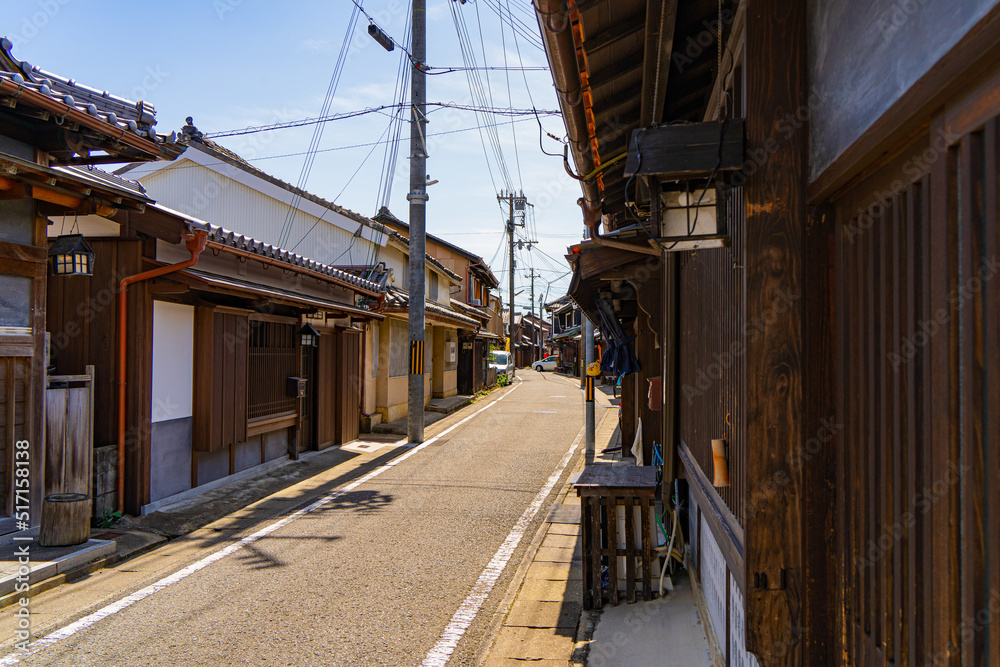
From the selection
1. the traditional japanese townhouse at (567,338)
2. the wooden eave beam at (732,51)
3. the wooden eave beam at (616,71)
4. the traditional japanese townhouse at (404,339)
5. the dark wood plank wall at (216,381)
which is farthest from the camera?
the traditional japanese townhouse at (567,338)

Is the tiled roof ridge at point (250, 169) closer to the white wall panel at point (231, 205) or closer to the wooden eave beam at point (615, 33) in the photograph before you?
the white wall panel at point (231, 205)

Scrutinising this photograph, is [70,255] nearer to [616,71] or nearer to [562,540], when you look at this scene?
[616,71]

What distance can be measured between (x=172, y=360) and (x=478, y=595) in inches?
266

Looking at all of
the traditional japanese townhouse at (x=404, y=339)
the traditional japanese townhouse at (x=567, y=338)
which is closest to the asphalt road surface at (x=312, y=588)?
the traditional japanese townhouse at (x=404, y=339)

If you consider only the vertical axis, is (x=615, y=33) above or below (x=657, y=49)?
above

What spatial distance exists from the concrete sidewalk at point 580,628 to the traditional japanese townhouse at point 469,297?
25.3m

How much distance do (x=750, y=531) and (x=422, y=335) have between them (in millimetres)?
15935

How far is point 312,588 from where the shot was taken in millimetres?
6953

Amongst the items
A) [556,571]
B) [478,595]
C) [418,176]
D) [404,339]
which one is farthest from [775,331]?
[404,339]

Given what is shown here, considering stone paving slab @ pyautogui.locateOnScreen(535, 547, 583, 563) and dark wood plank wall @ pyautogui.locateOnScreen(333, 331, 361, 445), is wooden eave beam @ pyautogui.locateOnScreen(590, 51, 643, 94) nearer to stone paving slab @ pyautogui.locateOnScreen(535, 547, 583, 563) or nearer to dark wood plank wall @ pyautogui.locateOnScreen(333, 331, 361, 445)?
stone paving slab @ pyautogui.locateOnScreen(535, 547, 583, 563)

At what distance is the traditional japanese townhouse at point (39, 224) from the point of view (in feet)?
24.6

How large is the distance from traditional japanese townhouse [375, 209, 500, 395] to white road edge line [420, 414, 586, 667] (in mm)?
22647

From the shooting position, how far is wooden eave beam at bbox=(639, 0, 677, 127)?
3.89m

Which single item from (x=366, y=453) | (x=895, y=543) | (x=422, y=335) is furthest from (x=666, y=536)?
(x=422, y=335)
